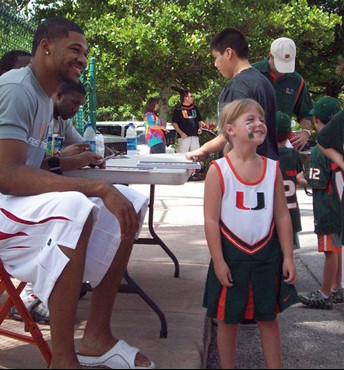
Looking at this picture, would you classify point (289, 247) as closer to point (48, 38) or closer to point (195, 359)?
point (195, 359)

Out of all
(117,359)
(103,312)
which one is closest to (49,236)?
(103,312)

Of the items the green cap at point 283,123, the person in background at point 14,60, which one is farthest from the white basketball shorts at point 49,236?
the green cap at point 283,123

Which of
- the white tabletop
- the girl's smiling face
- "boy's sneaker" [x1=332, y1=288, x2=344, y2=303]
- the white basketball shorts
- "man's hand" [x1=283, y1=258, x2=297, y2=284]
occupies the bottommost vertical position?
"boy's sneaker" [x1=332, y1=288, x2=344, y2=303]

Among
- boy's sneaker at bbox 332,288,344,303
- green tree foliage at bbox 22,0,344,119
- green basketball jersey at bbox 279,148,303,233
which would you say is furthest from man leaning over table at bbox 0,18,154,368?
green tree foliage at bbox 22,0,344,119

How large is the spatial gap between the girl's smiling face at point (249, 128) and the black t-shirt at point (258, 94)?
1.01m

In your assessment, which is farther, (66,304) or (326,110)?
(326,110)

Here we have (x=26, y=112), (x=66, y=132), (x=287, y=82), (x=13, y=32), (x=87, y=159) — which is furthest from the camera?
(x=13, y=32)

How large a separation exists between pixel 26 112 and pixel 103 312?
0.95 meters

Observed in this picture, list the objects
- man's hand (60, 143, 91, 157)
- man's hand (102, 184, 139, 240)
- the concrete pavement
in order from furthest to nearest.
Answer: man's hand (60, 143, 91, 157), the concrete pavement, man's hand (102, 184, 139, 240)

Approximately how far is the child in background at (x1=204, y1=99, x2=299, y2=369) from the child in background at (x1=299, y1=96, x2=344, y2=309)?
6.81 feet

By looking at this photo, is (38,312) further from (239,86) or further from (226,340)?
(239,86)

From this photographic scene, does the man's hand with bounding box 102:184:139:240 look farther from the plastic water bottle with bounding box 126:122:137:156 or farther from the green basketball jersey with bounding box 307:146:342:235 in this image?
the plastic water bottle with bounding box 126:122:137:156

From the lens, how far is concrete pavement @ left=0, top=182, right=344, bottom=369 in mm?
3715

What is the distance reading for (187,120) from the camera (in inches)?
637
